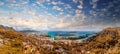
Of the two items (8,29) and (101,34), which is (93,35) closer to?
(101,34)

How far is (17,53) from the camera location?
51375mm

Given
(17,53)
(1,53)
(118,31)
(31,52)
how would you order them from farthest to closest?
1. (118,31)
2. (31,52)
3. (17,53)
4. (1,53)

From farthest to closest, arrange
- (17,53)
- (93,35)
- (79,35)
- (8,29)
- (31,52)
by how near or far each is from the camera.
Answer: (79,35) < (93,35) < (8,29) < (31,52) < (17,53)

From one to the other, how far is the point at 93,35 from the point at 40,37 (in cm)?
3333

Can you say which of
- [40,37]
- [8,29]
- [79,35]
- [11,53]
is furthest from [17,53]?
[79,35]

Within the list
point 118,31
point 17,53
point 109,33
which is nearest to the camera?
point 17,53

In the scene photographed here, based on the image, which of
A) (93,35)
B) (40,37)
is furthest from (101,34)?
(40,37)

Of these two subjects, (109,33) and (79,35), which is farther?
(79,35)

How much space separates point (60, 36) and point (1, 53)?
72124 mm

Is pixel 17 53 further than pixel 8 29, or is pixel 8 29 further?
pixel 8 29

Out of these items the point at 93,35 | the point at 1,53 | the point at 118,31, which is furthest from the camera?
the point at 93,35

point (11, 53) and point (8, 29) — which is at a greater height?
point (8, 29)

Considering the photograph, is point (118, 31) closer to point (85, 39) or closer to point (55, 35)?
point (85, 39)

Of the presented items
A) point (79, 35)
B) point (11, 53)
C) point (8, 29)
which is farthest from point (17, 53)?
point (79, 35)
